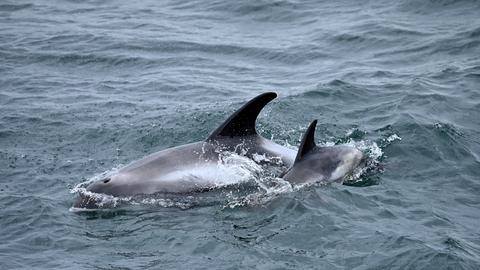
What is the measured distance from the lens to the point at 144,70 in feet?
67.2

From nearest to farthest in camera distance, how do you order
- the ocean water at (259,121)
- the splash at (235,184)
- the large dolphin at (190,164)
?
the ocean water at (259,121), the splash at (235,184), the large dolphin at (190,164)

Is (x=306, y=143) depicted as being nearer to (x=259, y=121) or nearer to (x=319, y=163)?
(x=319, y=163)

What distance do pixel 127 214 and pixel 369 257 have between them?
12.1 ft

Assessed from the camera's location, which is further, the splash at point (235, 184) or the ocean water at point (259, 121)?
the splash at point (235, 184)

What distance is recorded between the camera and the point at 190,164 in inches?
470

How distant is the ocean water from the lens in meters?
10.2

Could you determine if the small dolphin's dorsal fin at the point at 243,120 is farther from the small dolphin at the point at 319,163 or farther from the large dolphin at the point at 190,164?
the small dolphin at the point at 319,163

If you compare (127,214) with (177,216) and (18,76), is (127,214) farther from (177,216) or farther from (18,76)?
(18,76)

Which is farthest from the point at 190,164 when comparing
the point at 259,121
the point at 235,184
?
the point at 259,121

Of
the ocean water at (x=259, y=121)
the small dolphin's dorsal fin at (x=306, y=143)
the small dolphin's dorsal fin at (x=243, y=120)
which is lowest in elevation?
the ocean water at (x=259, y=121)

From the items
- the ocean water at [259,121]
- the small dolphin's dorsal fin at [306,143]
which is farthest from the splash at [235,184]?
the small dolphin's dorsal fin at [306,143]

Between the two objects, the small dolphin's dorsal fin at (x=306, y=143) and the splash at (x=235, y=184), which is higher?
the small dolphin's dorsal fin at (x=306, y=143)

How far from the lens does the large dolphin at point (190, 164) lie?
11.6 metres

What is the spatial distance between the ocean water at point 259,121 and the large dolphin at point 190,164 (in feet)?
0.84
